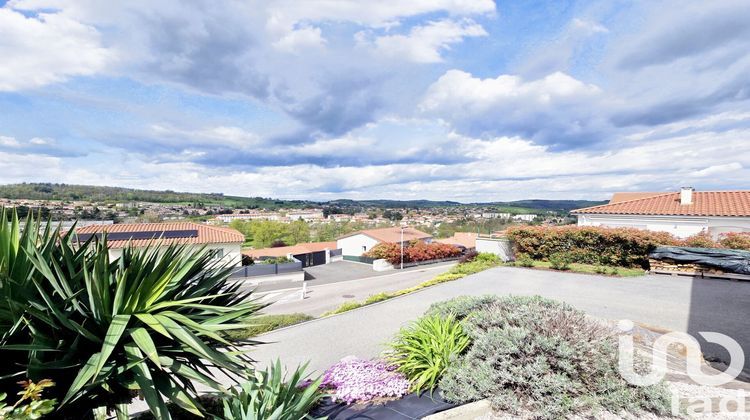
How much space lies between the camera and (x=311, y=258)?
3606cm

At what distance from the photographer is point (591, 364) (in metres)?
3.90

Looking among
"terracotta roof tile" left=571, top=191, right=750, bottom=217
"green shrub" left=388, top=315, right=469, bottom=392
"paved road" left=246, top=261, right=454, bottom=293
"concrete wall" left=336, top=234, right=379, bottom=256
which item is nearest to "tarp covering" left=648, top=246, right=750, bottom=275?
"terracotta roof tile" left=571, top=191, right=750, bottom=217

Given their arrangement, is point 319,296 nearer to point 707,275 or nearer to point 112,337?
point 112,337

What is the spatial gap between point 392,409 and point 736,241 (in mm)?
15932

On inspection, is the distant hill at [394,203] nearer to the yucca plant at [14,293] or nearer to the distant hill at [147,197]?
the distant hill at [147,197]

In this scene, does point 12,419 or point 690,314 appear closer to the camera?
point 12,419

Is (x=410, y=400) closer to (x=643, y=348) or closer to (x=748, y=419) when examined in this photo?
(x=748, y=419)

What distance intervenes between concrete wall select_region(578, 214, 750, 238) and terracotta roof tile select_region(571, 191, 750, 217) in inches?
9.1

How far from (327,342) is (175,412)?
4522 mm

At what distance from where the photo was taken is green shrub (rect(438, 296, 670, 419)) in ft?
12.0

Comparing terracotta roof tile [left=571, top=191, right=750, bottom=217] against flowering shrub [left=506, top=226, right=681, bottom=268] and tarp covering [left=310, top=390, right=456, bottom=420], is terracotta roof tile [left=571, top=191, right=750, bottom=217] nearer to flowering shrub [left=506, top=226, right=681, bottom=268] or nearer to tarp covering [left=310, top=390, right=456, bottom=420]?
flowering shrub [left=506, top=226, right=681, bottom=268]

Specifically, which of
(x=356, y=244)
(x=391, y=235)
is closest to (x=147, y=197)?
(x=356, y=244)

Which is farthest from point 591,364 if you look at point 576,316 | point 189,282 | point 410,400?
point 189,282

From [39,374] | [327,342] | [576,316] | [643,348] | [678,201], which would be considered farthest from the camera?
[678,201]
